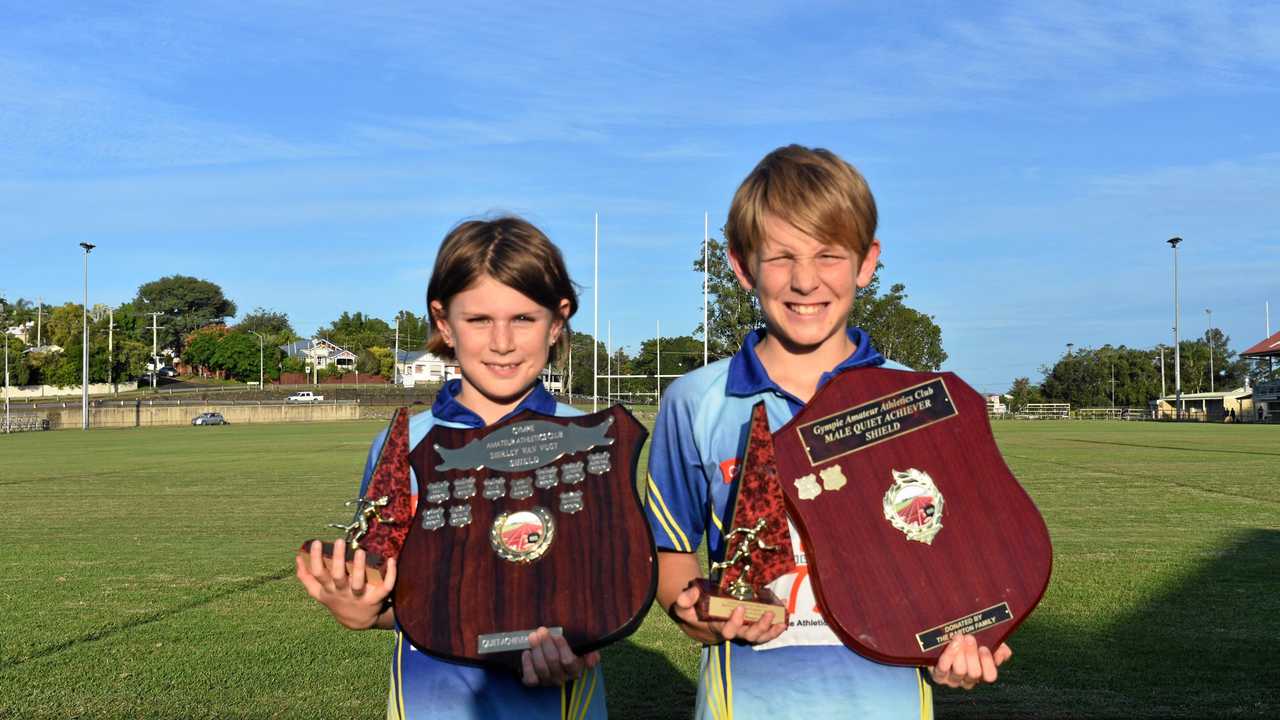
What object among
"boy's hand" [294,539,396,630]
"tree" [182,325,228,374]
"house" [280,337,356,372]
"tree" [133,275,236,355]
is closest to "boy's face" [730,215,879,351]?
"boy's hand" [294,539,396,630]

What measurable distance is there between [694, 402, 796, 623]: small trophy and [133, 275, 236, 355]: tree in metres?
155

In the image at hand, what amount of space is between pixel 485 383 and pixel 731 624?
957 mm

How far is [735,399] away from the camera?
255 cm

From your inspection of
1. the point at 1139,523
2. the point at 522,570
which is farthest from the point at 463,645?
the point at 1139,523

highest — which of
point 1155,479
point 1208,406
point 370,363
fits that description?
point 370,363

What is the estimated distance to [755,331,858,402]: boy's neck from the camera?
2.58m

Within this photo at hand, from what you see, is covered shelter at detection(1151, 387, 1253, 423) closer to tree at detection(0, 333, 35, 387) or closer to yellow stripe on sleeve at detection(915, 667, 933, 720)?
yellow stripe on sleeve at detection(915, 667, 933, 720)

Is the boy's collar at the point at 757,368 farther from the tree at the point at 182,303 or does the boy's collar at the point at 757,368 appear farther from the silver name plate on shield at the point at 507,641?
the tree at the point at 182,303

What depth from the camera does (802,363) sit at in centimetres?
259

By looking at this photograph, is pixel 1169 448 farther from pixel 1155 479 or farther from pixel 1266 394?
pixel 1266 394

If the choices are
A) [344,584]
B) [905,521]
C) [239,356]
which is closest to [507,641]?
[344,584]

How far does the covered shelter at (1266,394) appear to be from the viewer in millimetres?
76562

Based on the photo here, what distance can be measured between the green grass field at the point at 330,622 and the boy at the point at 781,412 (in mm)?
3802

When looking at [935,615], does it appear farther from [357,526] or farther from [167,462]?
[167,462]
